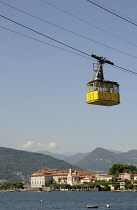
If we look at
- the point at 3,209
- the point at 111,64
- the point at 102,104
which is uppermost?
the point at 111,64

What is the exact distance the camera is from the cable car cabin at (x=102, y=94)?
109ft

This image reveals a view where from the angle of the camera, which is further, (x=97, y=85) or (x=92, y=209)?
(x=92, y=209)

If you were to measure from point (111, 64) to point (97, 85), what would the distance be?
4661 mm

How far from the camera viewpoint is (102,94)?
33500 mm

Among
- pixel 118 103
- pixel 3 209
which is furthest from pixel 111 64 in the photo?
pixel 3 209

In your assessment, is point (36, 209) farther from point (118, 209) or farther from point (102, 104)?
point (102, 104)

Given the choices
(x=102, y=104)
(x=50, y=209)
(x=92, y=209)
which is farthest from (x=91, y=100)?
(x=50, y=209)

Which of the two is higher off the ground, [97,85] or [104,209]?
[97,85]

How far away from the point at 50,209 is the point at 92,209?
1331 centimetres

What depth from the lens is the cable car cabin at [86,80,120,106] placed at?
1310 inches

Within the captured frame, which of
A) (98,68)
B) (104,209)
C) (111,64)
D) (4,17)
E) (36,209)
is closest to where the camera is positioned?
(4,17)

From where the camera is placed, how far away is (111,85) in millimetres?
34469

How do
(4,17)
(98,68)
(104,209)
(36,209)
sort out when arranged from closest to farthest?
(4,17) → (98,68) → (104,209) → (36,209)

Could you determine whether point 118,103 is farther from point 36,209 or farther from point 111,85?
point 36,209
